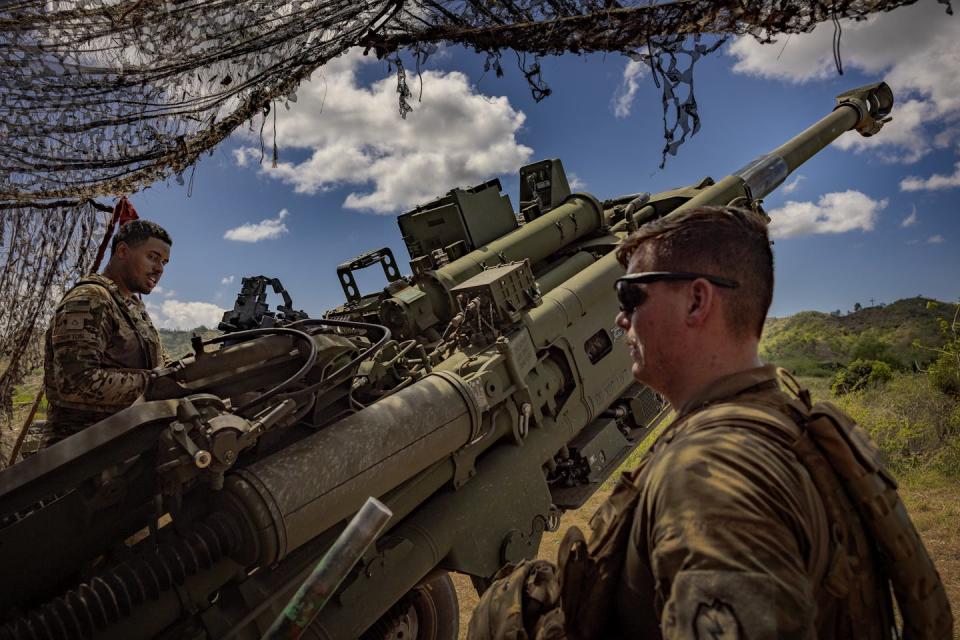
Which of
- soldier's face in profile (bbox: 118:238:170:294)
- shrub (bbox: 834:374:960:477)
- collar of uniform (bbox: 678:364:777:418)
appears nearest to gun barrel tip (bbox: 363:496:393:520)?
collar of uniform (bbox: 678:364:777:418)

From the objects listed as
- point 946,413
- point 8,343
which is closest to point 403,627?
point 8,343

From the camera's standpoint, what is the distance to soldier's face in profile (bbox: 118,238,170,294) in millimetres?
3691

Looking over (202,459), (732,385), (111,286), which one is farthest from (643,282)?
(111,286)

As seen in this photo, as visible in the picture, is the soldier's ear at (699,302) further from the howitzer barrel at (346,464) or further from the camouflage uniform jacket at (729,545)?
the howitzer barrel at (346,464)

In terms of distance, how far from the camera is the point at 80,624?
2.34 meters

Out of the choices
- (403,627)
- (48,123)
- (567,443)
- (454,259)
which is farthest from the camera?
(454,259)

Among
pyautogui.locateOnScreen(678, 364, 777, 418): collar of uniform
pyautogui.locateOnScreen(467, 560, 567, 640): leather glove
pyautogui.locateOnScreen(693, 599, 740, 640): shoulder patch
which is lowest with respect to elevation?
pyautogui.locateOnScreen(467, 560, 567, 640): leather glove

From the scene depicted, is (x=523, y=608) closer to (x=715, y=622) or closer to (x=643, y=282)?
(x=715, y=622)

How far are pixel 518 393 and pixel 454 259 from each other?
1.72m

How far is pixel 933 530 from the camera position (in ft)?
19.6

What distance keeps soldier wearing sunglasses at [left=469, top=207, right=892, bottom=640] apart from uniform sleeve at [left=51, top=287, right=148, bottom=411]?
2.42 m

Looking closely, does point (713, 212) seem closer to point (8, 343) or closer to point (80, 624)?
point (80, 624)

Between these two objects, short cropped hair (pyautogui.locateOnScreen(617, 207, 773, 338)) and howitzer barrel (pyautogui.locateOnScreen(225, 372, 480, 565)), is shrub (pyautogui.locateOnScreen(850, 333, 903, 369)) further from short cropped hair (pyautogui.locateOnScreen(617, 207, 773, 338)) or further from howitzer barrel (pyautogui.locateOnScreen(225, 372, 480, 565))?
short cropped hair (pyautogui.locateOnScreen(617, 207, 773, 338))

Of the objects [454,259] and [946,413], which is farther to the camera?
[946,413]
